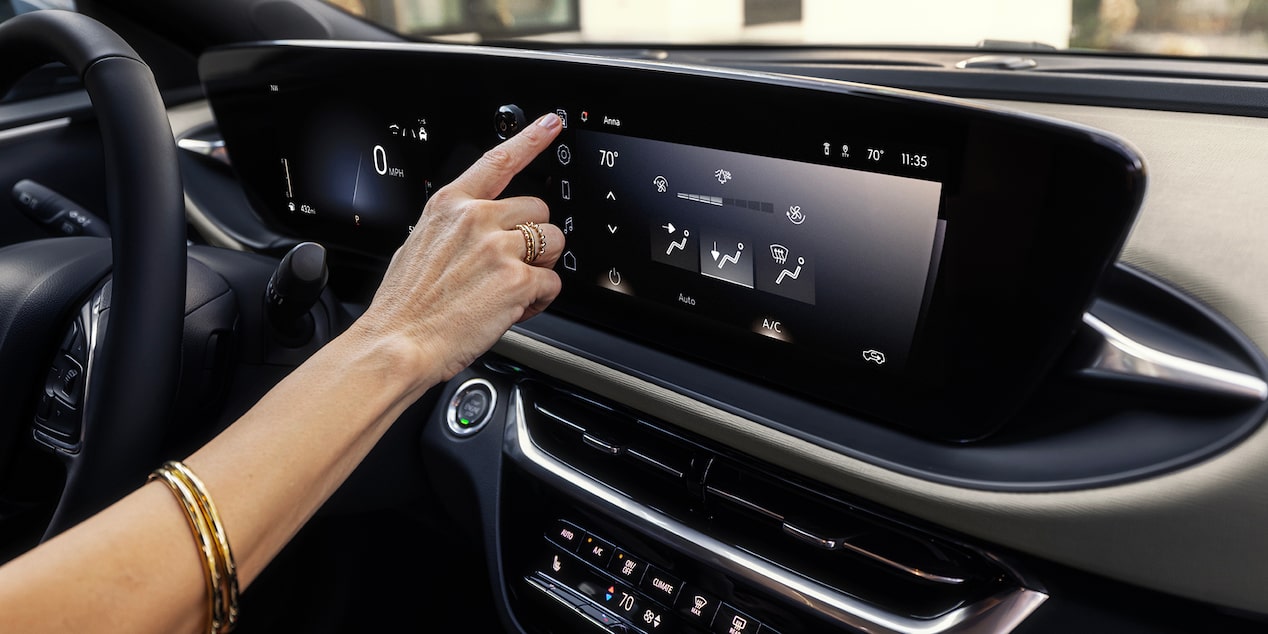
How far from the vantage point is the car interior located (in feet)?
2.37

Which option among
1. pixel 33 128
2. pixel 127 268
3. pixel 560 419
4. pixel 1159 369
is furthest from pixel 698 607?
pixel 33 128

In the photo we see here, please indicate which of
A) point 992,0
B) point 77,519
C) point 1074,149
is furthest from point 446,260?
point 992,0

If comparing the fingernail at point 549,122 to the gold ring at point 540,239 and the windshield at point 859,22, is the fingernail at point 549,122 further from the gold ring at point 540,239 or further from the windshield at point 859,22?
the windshield at point 859,22

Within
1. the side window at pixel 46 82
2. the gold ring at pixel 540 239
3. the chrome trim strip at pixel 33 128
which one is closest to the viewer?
the gold ring at pixel 540 239

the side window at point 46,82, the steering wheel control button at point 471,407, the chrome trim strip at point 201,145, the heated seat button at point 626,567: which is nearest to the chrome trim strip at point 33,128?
the side window at point 46,82

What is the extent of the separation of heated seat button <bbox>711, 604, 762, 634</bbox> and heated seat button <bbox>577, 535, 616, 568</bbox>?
166 mm

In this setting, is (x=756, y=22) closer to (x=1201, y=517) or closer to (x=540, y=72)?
Answer: (x=540, y=72)

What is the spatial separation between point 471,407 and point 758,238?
56cm

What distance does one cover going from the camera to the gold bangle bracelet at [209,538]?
0.64 m

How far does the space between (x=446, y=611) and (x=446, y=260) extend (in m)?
0.80

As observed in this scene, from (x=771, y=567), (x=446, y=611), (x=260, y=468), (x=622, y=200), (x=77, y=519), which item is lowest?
(x=446, y=611)

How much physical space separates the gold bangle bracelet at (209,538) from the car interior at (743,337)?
211 millimetres

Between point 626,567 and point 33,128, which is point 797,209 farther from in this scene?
point 33,128

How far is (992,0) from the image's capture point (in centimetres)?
163
